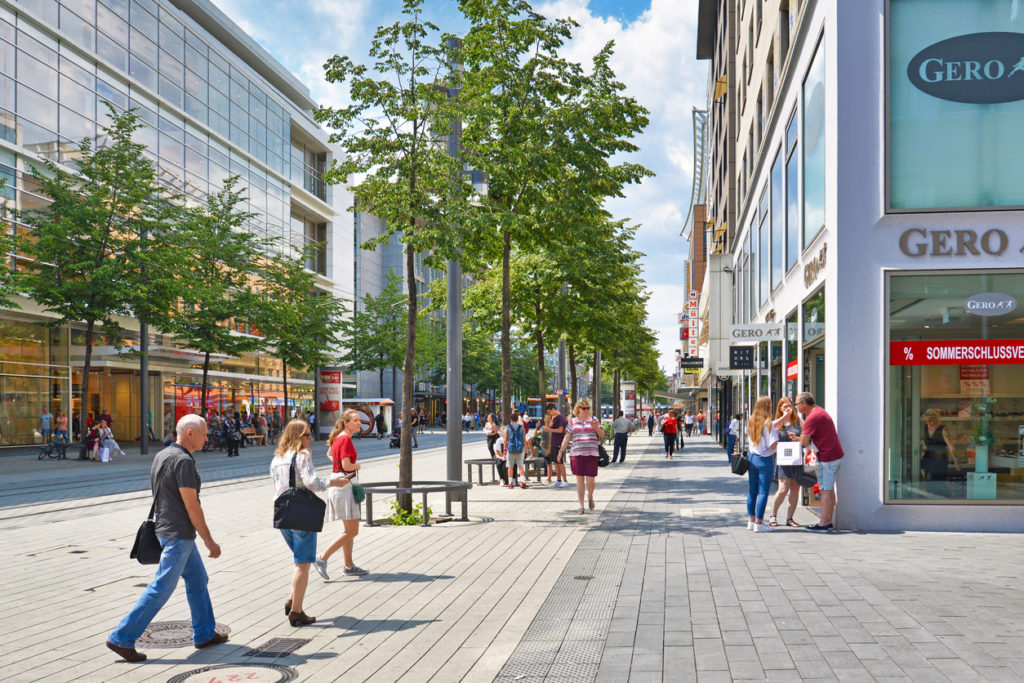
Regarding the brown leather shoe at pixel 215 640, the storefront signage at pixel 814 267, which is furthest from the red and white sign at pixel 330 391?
the brown leather shoe at pixel 215 640

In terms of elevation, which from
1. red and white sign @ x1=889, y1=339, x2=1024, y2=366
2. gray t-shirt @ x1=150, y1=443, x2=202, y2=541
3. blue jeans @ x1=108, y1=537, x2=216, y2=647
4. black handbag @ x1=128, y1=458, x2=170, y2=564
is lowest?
blue jeans @ x1=108, y1=537, x2=216, y2=647

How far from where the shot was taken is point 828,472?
11.5 meters

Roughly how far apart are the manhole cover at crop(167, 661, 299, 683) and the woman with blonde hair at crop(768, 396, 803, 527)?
784cm

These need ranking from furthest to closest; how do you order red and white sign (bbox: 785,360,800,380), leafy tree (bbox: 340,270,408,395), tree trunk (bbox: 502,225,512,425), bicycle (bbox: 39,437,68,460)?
leafy tree (bbox: 340,270,408,395), bicycle (bbox: 39,437,68,460), tree trunk (bbox: 502,225,512,425), red and white sign (bbox: 785,360,800,380)

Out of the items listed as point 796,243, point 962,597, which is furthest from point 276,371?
point 962,597

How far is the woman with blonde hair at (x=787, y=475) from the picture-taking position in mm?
11914

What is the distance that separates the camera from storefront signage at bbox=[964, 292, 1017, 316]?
11492 millimetres

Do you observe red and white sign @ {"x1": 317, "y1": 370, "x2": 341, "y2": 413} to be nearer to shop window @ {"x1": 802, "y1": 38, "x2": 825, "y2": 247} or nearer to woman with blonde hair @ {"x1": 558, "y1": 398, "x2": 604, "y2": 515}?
woman with blonde hair @ {"x1": 558, "y1": 398, "x2": 604, "y2": 515}

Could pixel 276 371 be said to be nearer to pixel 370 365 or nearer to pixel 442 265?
pixel 370 365

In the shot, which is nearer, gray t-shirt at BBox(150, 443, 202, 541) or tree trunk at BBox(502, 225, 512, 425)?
gray t-shirt at BBox(150, 443, 202, 541)

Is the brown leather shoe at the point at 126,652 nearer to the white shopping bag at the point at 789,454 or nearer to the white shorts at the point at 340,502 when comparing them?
the white shorts at the point at 340,502

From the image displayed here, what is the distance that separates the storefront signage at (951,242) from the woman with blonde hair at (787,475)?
267cm

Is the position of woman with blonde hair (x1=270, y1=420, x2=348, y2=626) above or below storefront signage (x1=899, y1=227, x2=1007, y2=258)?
below

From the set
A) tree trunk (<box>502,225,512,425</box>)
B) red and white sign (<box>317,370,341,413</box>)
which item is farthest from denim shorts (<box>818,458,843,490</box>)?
red and white sign (<box>317,370,341,413</box>)
